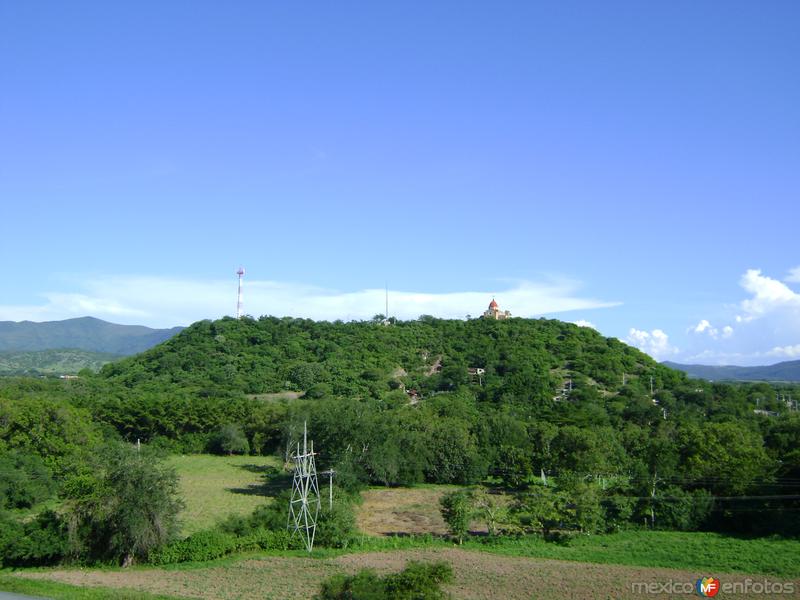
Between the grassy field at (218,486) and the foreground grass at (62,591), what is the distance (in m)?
6.74

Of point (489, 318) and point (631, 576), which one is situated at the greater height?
point (489, 318)

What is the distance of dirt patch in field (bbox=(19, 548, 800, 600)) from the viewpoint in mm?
25000

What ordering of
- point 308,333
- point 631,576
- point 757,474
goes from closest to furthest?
point 631,576 → point 757,474 → point 308,333

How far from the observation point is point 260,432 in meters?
65.8

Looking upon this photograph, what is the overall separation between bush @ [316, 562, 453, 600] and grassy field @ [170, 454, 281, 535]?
1381 centimetres

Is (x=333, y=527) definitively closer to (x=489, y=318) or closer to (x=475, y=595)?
(x=475, y=595)

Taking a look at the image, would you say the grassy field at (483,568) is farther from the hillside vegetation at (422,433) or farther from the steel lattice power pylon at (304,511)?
the hillside vegetation at (422,433)

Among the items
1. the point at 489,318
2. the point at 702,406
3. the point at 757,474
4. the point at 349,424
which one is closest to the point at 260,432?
the point at 349,424

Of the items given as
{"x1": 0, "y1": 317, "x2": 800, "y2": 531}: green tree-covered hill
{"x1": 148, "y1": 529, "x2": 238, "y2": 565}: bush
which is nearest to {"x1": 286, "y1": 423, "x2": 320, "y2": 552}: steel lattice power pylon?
{"x1": 148, "y1": 529, "x2": 238, "y2": 565}: bush

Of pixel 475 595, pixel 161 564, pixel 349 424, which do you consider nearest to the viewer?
pixel 475 595

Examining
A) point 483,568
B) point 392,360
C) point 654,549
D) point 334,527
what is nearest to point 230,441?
point 334,527

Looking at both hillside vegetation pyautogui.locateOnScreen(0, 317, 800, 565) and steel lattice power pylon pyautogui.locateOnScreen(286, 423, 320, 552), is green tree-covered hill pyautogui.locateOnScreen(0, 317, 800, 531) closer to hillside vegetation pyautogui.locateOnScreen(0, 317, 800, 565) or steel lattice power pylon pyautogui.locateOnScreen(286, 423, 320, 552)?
hillside vegetation pyautogui.locateOnScreen(0, 317, 800, 565)

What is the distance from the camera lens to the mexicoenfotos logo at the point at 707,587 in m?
24.9

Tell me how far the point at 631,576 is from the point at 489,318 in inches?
3469
